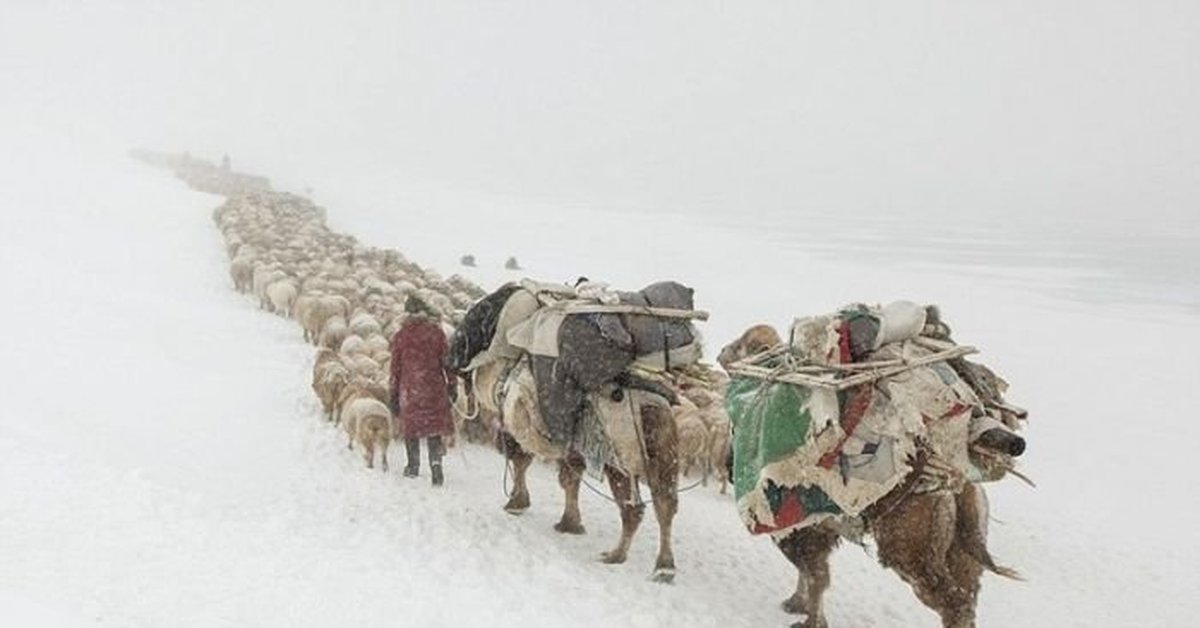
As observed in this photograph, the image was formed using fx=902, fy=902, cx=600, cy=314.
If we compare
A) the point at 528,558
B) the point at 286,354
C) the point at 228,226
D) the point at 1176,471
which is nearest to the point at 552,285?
the point at 528,558

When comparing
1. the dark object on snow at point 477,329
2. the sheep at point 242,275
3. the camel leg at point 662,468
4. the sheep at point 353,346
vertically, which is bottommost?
the sheep at point 242,275

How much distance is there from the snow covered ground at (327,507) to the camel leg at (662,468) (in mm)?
294

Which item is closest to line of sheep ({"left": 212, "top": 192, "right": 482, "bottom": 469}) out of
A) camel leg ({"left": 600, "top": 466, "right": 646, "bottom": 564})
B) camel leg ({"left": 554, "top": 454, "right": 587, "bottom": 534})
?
camel leg ({"left": 554, "top": 454, "right": 587, "bottom": 534})

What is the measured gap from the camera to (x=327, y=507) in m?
7.02

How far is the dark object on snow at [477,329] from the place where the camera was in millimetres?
7496

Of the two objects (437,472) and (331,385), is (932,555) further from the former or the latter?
(331,385)

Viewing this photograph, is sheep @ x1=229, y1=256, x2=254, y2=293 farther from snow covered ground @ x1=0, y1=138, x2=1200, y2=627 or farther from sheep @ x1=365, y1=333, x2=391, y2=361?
sheep @ x1=365, y1=333, x2=391, y2=361

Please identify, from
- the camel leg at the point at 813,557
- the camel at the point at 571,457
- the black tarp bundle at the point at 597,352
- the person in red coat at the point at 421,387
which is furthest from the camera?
the person in red coat at the point at 421,387

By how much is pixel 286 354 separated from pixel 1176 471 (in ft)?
40.2

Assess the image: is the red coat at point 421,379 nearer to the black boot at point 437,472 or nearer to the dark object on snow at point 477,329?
the black boot at point 437,472

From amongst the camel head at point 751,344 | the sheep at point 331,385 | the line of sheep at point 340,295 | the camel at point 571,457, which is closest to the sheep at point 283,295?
the line of sheep at point 340,295

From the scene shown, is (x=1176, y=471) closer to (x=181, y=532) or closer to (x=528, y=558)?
(x=528, y=558)

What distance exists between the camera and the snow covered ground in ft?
17.8

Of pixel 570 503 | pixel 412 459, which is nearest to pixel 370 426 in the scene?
pixel 412 459
